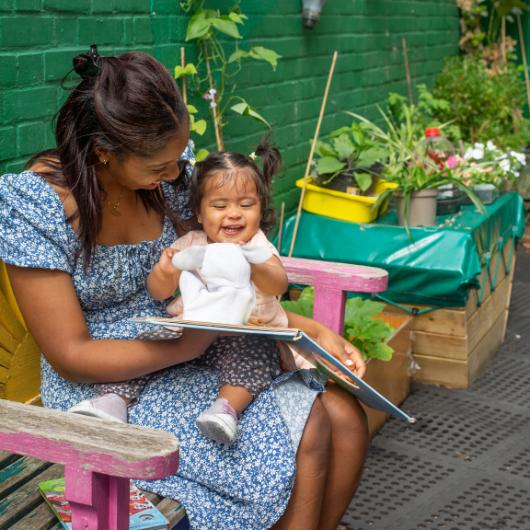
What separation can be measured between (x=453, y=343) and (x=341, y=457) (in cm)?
189

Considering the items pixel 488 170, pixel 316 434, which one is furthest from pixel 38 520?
pixel 488 170

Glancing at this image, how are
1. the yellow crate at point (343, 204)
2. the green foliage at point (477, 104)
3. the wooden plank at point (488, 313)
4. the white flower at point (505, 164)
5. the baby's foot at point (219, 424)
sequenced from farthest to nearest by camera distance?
the green foliage at point (477, 104) < the white flower at point (505, 164) < the yellow crate at point (343, 204) < the wooden plank at point (488, 313) < the baby's foot at point (219, 424)

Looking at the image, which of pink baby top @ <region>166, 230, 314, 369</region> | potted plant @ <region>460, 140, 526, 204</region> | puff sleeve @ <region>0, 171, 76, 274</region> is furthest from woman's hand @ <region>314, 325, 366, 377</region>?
potted plant @ <region>460, 140, 526, 204</region>

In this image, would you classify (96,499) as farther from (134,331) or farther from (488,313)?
(488,313)

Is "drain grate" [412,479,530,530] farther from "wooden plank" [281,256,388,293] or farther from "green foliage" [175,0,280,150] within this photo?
"green foliage" [175,0,280,150]

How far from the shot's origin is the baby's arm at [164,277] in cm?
218

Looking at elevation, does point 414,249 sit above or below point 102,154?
below

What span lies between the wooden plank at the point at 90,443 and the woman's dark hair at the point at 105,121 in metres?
0.59

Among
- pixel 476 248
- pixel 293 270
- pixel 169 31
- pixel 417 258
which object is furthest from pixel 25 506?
pixel 476 248

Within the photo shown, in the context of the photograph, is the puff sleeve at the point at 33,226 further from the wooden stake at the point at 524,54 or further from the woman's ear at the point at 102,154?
the wooden stake at the point at 524,54

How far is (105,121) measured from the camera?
2062 mm

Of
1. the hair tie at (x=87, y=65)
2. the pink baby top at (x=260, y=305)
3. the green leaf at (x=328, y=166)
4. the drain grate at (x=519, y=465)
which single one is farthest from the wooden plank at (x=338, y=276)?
the green leaf at (x=328, y=166)

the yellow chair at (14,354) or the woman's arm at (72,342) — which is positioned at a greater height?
the woman's arm at (72,342)

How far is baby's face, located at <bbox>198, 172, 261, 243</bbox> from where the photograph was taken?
2307 millimetres
